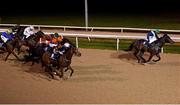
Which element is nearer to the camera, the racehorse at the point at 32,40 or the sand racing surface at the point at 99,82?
the sand racing surface at the point at 99,82

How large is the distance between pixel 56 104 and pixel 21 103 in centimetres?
72

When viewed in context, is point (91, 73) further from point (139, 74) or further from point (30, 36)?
point (30, 36)

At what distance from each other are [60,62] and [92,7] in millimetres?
17316

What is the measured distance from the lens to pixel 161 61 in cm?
1225

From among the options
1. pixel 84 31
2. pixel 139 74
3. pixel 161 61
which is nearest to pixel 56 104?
pixel 139 74

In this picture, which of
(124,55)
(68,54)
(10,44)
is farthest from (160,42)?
(10,44)

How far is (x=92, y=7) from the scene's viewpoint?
2734 cm

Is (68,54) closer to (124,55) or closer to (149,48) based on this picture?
(149,48)

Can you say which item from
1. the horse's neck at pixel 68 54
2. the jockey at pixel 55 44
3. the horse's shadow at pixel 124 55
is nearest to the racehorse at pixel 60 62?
the horse's neck at pixel 68 54

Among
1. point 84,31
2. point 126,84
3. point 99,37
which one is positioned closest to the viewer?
point 126,84

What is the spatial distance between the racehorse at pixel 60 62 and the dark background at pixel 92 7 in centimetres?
1347

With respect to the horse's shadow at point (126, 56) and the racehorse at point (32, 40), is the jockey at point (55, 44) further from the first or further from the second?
the horse's shadow at point (126, 56)

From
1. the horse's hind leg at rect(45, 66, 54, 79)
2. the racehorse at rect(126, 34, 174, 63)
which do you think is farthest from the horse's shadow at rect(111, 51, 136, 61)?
the horse's hind leg at rect(45, 66, 54, 79)

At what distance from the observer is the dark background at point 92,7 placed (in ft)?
81.7
